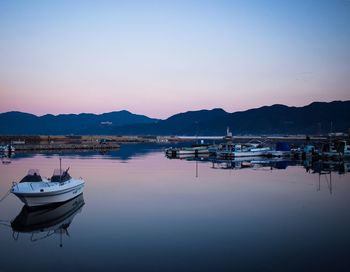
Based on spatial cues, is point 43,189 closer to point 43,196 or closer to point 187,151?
point 43,196

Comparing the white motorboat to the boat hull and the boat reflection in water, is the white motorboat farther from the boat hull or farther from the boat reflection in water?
the boat reflection in water

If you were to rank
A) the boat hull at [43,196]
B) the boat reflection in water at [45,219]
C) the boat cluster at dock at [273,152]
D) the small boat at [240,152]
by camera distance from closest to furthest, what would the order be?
the boat reflection in water at [45,219]
the boat hull at [43,196]
the boat cluster at dock at [273,152]
the small boat at [240,152]

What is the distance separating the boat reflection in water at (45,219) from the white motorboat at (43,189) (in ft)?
1.40

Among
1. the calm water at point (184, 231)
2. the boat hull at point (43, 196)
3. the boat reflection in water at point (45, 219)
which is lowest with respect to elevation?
the calm water at point (184, 231)

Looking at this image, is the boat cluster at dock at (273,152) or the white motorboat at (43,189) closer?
the white motorboat at (43,189)

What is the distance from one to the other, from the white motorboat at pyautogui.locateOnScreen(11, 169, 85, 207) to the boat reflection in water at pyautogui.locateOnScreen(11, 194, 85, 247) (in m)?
0.43

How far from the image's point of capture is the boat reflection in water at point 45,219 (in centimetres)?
1536

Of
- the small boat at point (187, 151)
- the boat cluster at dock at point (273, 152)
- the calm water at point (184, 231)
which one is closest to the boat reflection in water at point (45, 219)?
the calm water at point (184, 231)

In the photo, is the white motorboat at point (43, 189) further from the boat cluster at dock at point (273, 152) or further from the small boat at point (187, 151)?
the small boat at point (187, 151)

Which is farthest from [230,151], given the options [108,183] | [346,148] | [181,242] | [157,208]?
[181,242]

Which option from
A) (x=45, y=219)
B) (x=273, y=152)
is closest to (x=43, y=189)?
(x=45, y=219)

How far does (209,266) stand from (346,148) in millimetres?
55929

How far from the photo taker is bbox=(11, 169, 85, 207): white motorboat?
18094mm

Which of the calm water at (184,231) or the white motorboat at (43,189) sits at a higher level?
the white motorboat at (43,189)
